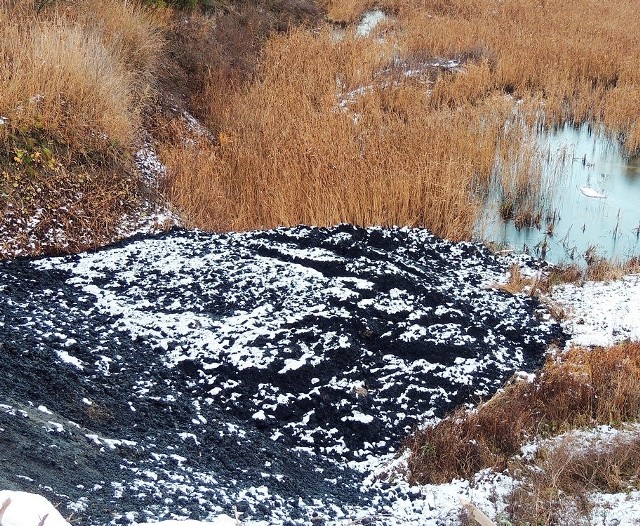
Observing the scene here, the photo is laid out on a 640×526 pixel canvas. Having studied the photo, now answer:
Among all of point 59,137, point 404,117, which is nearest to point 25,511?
point 59,137

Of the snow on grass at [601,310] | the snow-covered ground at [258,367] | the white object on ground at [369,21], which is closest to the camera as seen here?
the snow-covered ground at [258,367]

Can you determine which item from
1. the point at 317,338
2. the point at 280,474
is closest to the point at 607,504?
the point at 280,474

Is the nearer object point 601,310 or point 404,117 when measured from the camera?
point 601,310

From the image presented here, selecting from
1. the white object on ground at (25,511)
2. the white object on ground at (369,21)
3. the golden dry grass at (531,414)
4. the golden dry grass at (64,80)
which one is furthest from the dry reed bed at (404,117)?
the white object on ground at (25,511)

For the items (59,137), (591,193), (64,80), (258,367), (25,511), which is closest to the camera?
(25,511)

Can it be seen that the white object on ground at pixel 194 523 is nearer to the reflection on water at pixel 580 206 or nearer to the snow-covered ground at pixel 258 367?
the snow-covered ground at pixel 258 367

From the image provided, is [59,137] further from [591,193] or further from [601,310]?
[591,193]

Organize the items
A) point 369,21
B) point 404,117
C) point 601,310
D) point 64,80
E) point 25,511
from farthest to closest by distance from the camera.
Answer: point 369,21 → point 404,117 → point 64,80 → point 601,310 → point 25,511
